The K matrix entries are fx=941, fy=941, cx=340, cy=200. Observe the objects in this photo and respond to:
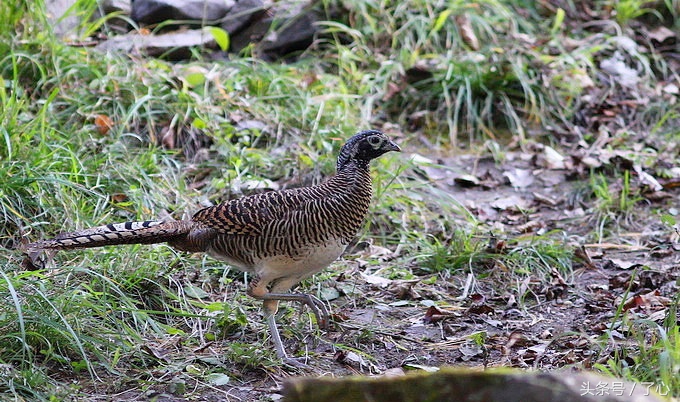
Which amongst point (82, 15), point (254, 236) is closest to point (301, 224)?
point (254, 236)

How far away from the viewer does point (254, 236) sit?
4.95 meters

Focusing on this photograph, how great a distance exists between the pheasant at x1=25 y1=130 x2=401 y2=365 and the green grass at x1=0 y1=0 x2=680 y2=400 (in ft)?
0.95

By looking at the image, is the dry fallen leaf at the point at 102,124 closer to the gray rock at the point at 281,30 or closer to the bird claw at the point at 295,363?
the gray rock at the point at 281,30

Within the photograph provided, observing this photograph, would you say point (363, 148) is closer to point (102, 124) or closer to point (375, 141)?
point (375, 141)

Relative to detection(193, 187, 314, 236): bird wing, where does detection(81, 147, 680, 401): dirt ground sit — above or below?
below

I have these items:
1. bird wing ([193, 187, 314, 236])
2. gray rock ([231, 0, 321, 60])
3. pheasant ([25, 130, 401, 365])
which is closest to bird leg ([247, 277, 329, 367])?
pheasant ([25, 130, 401, 365])

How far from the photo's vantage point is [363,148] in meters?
5.27

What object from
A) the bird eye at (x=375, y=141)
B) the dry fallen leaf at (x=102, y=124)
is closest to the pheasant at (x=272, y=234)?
the bird eye at (x=375, y=141)

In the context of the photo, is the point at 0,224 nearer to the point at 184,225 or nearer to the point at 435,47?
the point at 184,225

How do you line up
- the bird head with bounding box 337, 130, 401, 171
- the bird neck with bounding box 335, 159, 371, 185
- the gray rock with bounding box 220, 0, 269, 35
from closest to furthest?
1. the bird neck with bounding box 335, 159, 371, 185
2. the bird head with bounding box 337, 130, 401, 171
3. the gray rock with bounding box 220, 0, 269, 35

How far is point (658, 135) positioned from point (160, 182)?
445 centimetres

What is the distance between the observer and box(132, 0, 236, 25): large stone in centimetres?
844

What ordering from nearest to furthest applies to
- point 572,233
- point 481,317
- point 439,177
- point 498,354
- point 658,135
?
point 498,354, point 481,317, point 572,233, point 439,177, point 658,135

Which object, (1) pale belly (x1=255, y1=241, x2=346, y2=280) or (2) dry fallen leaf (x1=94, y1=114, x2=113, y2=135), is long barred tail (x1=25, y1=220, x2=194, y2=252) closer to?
(1) pale belly (x1=255, y1=241, x2=346, y2=280)
